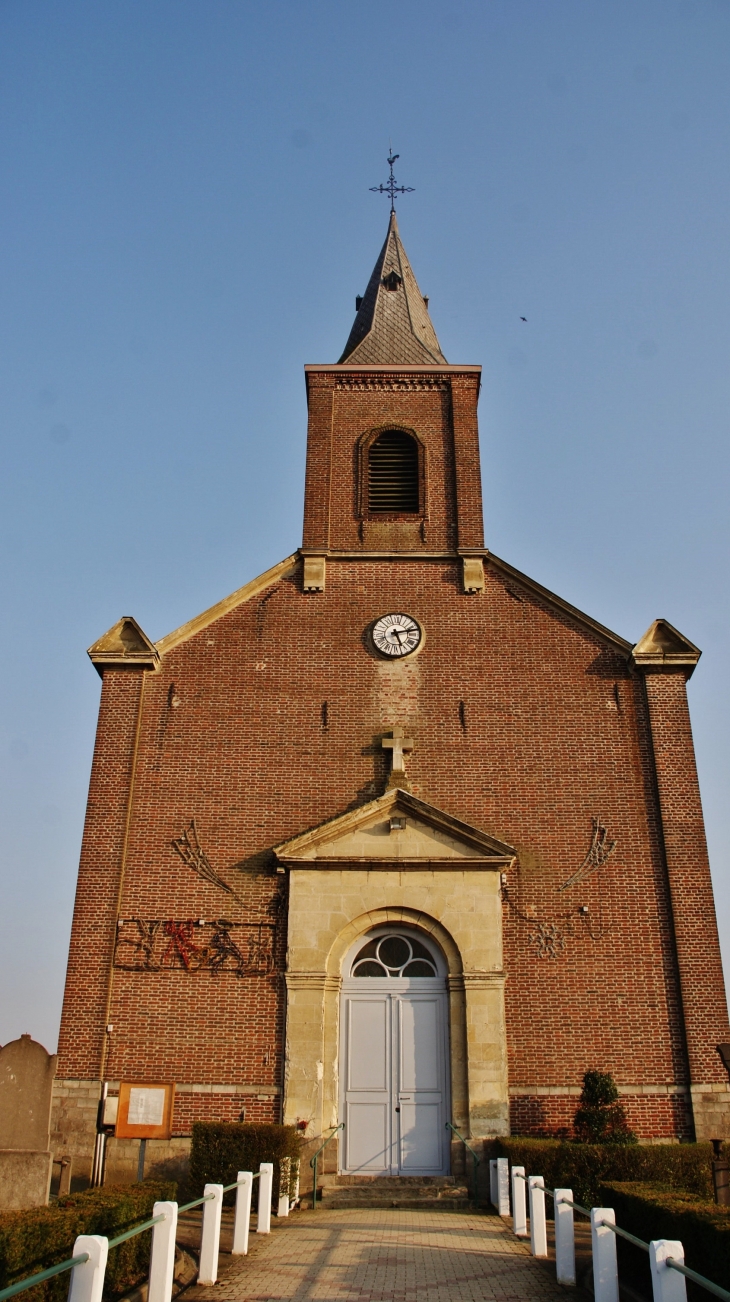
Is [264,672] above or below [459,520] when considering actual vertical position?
below

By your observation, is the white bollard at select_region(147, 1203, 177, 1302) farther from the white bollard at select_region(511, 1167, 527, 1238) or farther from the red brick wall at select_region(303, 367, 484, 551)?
the red brick wall at select_region(303, 367, 484, 551)

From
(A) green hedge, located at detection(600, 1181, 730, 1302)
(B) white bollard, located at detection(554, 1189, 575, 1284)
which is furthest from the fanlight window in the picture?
(B) white bollard, located at detection(554, 1189, 575, 1284)

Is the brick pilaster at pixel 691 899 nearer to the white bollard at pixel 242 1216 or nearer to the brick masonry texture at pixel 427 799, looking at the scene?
the brick masonry texture at pixel 427 799

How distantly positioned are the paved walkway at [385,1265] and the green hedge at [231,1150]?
0.72m

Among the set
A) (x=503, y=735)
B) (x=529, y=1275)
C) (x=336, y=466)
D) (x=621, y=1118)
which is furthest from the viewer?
(x=336, y=466)

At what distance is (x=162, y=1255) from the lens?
704 centimetres

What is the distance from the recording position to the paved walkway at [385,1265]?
7.41 m

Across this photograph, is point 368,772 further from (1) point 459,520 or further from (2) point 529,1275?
(2) point 529,1275

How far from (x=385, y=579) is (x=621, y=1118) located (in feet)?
28.1

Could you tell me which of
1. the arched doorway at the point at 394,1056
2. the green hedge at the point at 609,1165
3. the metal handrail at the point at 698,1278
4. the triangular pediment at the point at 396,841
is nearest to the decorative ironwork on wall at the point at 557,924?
the triangular pediment at the point at 396,841

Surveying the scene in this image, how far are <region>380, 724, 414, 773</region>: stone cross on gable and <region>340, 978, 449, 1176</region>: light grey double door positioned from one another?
3.01 metres

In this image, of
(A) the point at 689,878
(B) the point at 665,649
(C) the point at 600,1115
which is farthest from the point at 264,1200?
(B) the point at 665,649

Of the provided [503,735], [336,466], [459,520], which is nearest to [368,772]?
[503,735]

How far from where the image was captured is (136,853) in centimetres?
1436
